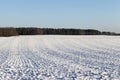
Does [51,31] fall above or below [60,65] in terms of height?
below

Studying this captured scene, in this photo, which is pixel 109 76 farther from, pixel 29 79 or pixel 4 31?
pixel 4 31

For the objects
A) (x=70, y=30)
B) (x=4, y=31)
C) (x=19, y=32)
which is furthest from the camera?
(x=70, y=30)

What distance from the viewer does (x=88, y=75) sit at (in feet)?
43.5

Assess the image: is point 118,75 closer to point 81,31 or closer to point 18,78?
point 18,78

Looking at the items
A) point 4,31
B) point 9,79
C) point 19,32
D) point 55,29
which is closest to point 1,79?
point 9,79

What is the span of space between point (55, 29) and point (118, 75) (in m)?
102

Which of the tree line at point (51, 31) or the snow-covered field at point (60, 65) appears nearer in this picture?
the snow-covered field at point (60, 65)

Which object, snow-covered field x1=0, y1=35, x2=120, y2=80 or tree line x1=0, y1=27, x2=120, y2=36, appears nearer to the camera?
snow-covered field x1=0, y1=35, x2=120, y2=80

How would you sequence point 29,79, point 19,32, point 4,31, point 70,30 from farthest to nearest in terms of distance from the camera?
point 70,30 → point 19,32 → point 4,31 → point 29,79

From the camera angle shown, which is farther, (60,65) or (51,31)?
(51,31)

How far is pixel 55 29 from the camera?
11431 cm

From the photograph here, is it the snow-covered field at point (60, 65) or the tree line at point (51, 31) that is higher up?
the snow-covered field at point (60, 65)

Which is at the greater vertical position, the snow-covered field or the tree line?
the snow-covered field

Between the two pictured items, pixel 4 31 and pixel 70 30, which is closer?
pixel 4 31
